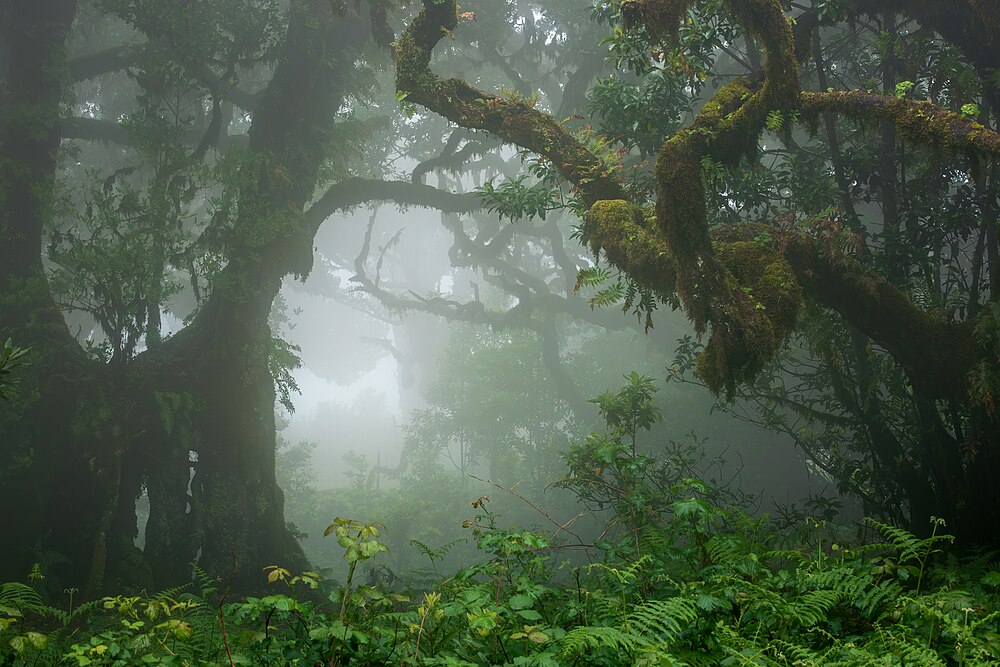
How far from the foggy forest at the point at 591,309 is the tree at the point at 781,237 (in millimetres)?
29

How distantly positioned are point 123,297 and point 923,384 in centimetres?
922

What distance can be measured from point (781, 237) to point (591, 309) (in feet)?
18.3

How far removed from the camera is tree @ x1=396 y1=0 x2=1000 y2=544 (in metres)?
4.93

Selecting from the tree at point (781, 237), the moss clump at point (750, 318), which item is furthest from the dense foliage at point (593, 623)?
the tree at point (781, 237)

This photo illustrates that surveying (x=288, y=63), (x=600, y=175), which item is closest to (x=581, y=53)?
(x=288, y=63)

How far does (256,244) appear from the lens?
1005 cm

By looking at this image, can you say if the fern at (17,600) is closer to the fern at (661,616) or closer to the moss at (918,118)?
the fern at (661,616)

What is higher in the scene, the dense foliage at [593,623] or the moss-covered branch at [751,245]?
the moss-covered branch at [751,245]

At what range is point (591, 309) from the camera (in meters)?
11.0

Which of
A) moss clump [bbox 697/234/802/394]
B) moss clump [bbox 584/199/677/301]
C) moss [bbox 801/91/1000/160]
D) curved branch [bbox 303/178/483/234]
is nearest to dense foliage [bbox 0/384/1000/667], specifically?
moss clump [bbox 697/234/802/394]

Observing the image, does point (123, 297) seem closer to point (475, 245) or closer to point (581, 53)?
point (581, 53)

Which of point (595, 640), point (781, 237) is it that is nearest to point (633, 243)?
point (781, 237)

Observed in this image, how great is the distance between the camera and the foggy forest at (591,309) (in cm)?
295

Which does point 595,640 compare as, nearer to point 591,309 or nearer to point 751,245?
point 751,245
